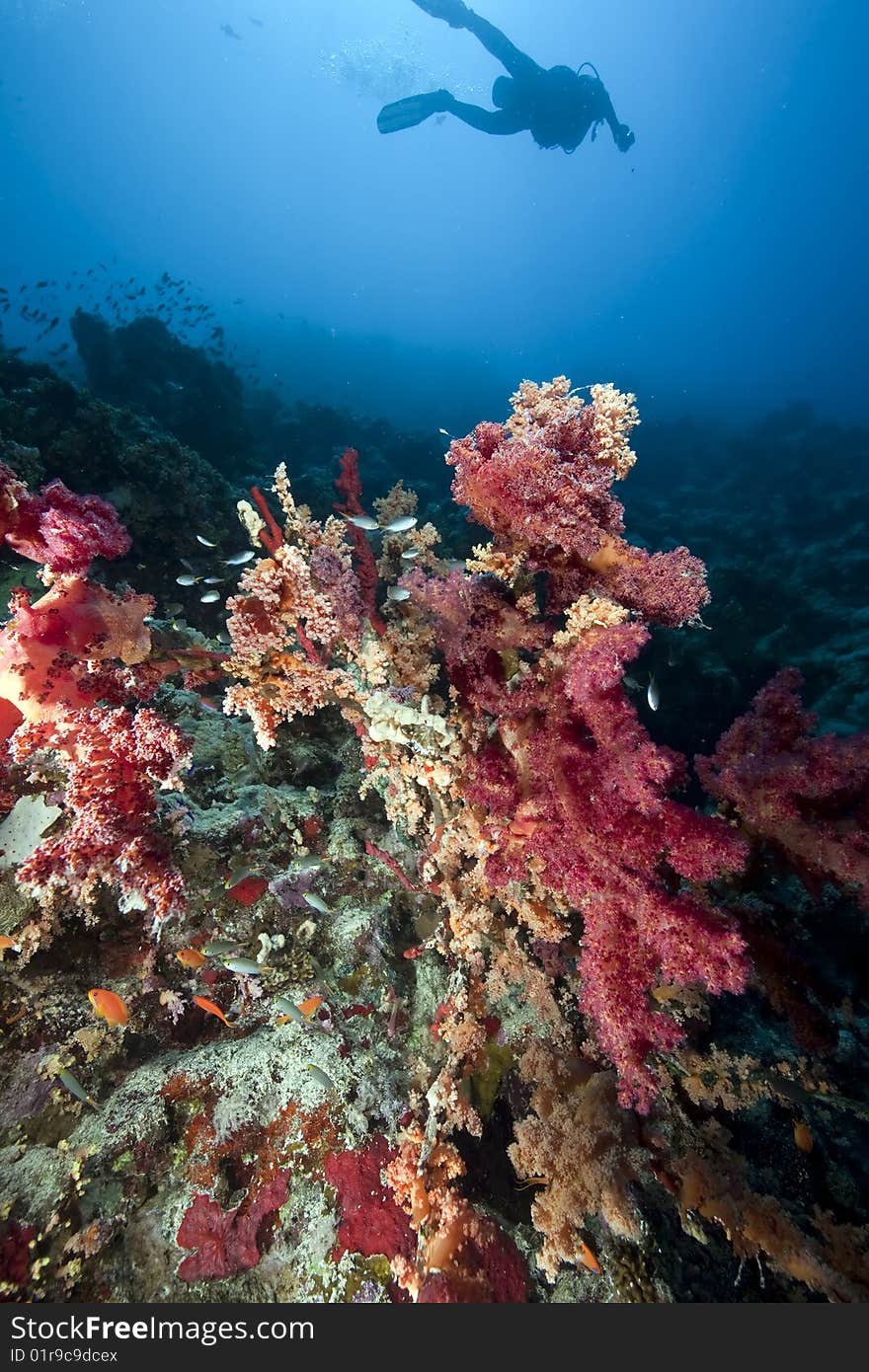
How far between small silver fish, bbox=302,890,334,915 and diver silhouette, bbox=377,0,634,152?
25651 millimetres

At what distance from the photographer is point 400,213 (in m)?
120

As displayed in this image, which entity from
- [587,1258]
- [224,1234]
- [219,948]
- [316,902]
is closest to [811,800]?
[587,1258]

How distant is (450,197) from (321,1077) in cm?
15492

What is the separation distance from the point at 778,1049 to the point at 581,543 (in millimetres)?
3134

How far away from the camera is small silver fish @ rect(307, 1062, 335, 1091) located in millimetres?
2943

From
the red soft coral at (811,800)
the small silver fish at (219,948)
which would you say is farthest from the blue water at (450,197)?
the small silver fish at (219,948)

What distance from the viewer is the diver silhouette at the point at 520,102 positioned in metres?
19.1

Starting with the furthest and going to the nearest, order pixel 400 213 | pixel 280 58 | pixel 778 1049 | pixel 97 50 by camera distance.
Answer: pixel 400 213 < pixel 280 58 < pixel 97 50 < pixel 778 1049

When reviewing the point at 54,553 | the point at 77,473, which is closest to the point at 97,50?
the point at 77,473

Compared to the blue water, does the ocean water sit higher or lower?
lower

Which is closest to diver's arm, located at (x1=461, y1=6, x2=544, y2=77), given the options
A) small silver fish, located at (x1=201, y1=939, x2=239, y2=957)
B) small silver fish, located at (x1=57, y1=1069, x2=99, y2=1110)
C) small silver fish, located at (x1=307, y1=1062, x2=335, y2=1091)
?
small silver fish, located at (x1=201, y1=939, x2=239, y2=957)

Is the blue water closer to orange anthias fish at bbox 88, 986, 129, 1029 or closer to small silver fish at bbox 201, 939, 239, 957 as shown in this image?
small silver fish at bbox 201, 939, 239, 957

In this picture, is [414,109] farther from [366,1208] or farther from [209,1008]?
[366,1208]

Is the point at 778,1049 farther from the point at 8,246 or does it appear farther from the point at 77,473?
the point at 8,246
